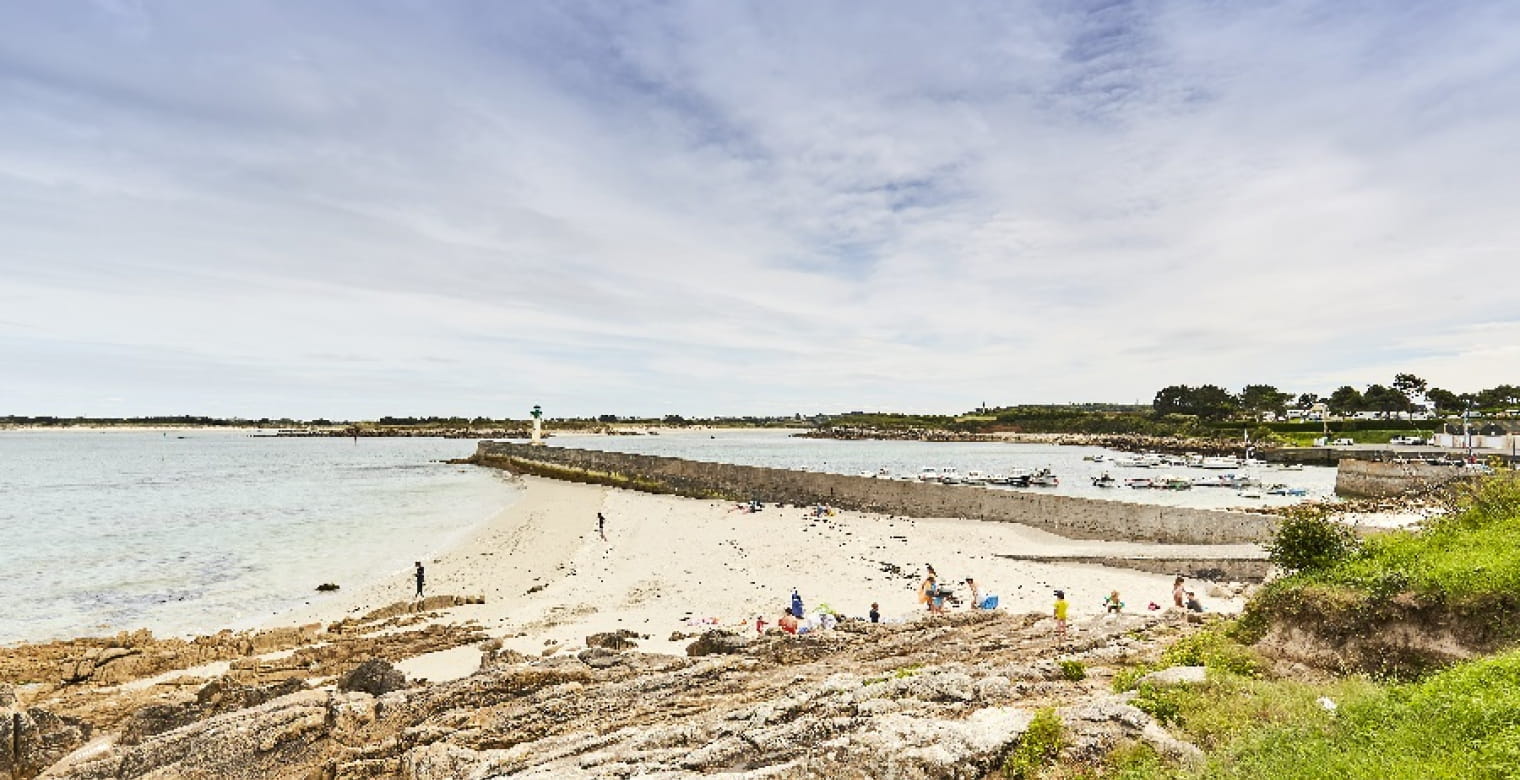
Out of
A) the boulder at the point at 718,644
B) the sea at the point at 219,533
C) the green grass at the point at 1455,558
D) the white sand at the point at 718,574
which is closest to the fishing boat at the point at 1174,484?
the sea at the point at 219,533

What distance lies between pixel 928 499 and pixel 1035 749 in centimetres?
3126

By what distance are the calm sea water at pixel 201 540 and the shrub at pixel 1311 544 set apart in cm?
2554

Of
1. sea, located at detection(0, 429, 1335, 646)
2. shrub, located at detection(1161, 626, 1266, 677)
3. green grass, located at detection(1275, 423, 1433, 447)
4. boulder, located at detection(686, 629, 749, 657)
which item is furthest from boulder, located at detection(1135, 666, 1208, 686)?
green grass, located at detection(1275, 423, 1433, 447)

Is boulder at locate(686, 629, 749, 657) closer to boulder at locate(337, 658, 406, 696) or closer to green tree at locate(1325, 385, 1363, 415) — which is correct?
boulder at locate(337, 658, 406, 696)

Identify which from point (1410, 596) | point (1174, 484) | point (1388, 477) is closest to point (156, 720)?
point (1410, 596)

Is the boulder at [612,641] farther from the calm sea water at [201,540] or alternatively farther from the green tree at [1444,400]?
the green tree at [1444,400]

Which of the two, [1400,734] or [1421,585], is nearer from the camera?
[1400,734]

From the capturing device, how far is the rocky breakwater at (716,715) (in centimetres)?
716

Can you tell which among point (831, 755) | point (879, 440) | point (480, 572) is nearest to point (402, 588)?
point (480, 572)

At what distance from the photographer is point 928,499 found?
37469mm

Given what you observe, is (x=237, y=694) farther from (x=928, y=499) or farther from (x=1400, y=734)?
(x=928, y=499)

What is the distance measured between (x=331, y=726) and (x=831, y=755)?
845 cm

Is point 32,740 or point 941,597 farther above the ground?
point 941,597

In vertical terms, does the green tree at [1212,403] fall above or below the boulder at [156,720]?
above
